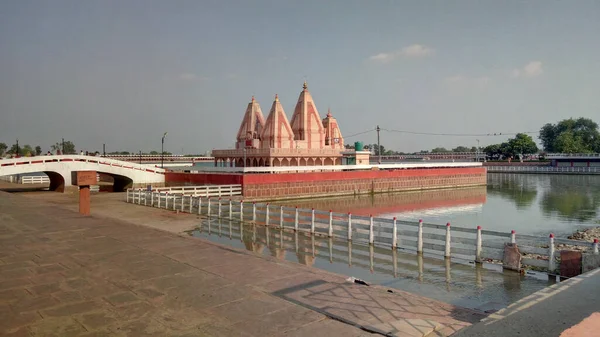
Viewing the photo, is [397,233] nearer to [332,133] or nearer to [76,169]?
[76,169]

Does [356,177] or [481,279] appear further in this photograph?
[356,177]

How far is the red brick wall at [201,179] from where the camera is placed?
3177 cm

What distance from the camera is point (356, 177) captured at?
39406 mm

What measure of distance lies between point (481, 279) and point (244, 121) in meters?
43.0

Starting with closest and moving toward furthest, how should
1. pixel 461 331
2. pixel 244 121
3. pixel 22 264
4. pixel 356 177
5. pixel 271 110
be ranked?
pixel 461 331 < pixel 22 264 < pixel 356 177 < pixel 271 110 < pixel 244 121

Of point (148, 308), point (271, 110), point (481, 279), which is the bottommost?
point (481, 279)

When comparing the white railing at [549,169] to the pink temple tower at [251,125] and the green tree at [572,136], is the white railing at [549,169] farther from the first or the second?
the pink temple tower at [251,125]

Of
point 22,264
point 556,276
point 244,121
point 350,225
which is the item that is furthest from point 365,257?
point 244,121

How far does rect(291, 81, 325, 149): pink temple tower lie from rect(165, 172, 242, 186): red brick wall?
50.3ft

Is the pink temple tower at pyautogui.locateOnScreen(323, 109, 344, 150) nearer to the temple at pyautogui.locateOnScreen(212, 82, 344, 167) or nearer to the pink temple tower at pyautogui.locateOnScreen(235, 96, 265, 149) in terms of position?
the temple at pyautogui.locateOnScreen(212, 82, 344, 167)

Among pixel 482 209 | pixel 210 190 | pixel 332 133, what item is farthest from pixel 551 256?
pixel 332 133

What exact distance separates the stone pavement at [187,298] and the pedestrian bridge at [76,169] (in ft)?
72.2

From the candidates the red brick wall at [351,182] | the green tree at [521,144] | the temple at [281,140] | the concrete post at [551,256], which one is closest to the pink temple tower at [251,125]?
the temple at [281,140]

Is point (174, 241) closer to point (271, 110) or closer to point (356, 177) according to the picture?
point (356, 177)
